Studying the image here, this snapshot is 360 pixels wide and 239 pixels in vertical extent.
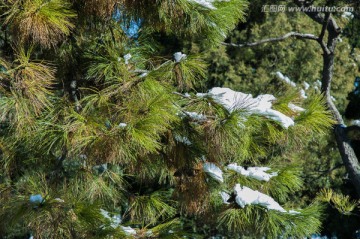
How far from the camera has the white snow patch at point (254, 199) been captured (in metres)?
2.57

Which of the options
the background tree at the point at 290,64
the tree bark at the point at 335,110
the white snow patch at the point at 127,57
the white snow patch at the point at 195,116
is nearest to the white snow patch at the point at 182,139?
the white snow patch at the point at 195,116

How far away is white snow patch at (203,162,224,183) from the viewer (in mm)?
2734

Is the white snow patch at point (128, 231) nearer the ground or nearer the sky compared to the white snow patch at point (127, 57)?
nearer the ground

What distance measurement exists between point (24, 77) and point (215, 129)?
2.69 ft

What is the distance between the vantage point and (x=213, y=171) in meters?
2.74

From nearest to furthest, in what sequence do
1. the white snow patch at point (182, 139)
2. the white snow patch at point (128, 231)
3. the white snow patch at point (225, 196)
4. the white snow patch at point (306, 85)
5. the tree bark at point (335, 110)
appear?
the white snow patch at point (128, 231)
the white snow patch at point (182, 139)
the white snow patch at point (225, 196)
the tree bark at point (335, 110)
the white snow patch at point (306, 85)

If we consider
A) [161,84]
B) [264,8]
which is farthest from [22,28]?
[264,8]

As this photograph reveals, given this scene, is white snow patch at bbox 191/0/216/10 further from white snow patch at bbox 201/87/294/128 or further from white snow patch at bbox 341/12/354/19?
white snow patch at bbox 341/12/354/19

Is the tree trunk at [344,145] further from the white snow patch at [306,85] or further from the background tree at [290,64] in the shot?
the white snow patch at [306,85]

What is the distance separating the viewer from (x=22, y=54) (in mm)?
2486

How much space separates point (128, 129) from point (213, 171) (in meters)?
0.55

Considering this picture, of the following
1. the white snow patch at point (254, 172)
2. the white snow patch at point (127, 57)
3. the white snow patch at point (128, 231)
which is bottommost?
the white snow patch at point (128, 231)

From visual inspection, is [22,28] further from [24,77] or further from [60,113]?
[60,113]

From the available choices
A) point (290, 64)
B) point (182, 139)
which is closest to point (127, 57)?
point (182, 139)
